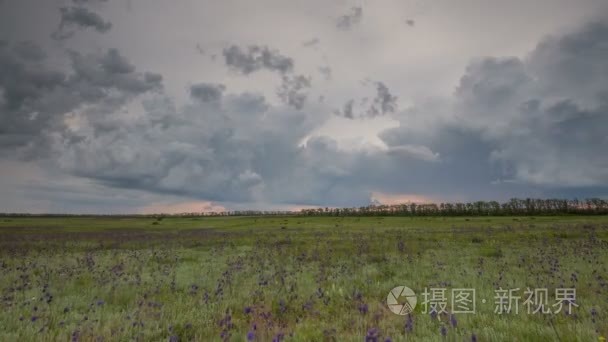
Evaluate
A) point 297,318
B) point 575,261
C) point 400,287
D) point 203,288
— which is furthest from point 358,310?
point 575,261

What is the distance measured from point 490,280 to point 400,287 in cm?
277

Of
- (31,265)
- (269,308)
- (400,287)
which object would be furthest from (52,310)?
(31,265)

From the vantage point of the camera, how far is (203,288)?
920 centimetres

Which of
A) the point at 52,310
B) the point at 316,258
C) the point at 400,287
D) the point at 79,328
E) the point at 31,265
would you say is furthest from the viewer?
the point at 316,258

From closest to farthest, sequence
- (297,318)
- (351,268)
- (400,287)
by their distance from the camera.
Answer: (297,318)
(400,287)
(351,268)

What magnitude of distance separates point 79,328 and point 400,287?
23.7ft

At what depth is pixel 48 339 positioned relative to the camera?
200 inches

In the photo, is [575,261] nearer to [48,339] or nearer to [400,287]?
[400,287]

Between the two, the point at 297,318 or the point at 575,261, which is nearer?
the point at 297,318

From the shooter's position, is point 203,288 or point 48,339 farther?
point 203,288

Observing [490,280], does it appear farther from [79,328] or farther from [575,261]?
[79,328]

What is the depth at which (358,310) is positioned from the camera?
255 inches

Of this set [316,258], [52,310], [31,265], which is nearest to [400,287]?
[316,258]

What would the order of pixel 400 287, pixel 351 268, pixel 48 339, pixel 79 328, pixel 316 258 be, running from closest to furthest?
pixel 48 339 < pixel 79 328 < pixel 400 287 < pixel 351 268 < pixel 316 258
